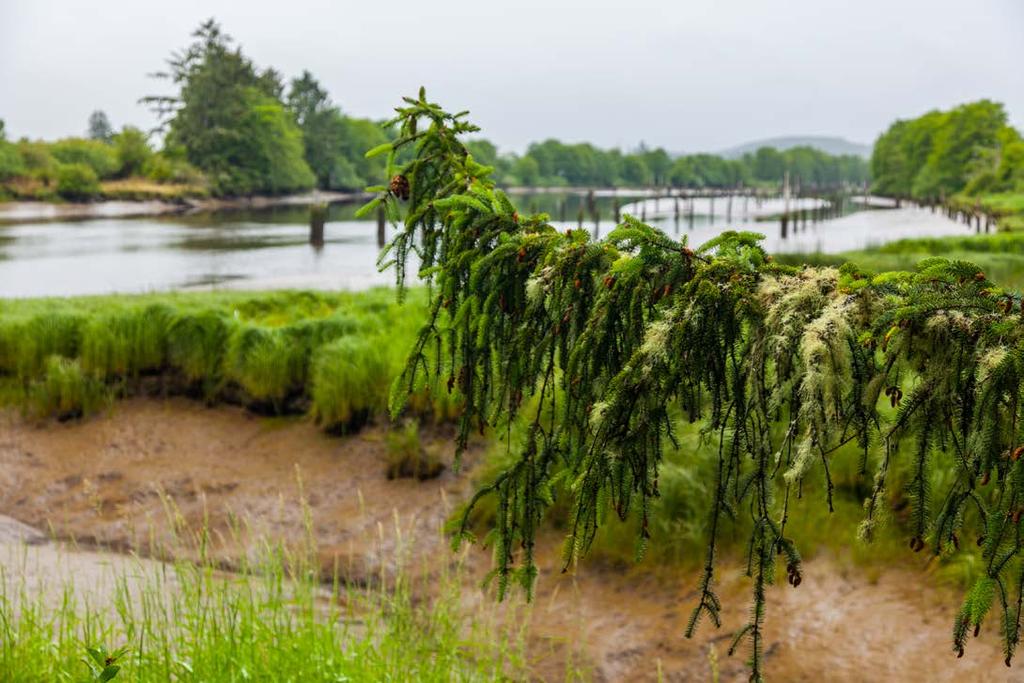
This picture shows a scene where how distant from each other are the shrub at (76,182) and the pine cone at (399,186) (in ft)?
242

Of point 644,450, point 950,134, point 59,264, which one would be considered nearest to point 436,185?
point 644,450

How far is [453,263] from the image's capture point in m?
3.53

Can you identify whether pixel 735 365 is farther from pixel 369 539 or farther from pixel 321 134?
pixel 321 134

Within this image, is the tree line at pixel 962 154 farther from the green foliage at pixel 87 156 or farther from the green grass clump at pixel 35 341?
the green grass clump at pixel 35 341

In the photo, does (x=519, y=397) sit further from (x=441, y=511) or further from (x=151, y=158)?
(x=151, y=158)

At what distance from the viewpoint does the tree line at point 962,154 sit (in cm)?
7219

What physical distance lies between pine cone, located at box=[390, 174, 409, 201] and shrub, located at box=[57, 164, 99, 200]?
242ft

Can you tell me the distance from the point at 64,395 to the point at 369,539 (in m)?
4.42

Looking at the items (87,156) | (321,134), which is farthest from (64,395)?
(321,134)

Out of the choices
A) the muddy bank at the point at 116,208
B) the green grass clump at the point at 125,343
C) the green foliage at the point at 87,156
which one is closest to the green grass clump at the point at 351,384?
the green grass clump at the point at 125,343

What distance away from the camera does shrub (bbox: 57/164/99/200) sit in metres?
69.9

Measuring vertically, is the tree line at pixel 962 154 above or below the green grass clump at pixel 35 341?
above

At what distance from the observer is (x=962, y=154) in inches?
3280

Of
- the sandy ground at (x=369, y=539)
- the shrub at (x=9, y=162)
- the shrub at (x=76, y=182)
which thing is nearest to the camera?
the sandy ground at (x=369, y=539)
